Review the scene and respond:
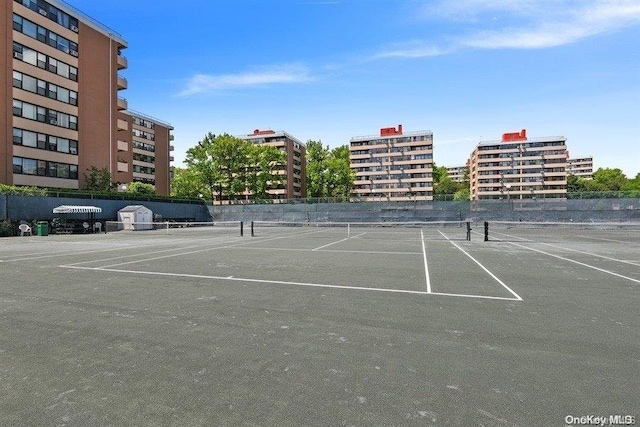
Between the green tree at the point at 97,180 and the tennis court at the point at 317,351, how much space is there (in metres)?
42.7

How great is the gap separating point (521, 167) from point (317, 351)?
136558mm

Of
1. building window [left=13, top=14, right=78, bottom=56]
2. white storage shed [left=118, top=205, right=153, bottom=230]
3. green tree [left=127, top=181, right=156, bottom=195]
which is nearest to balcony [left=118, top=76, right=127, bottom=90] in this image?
building window [left=13, top=14, right=78, bottom=56]

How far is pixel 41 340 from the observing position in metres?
4.99

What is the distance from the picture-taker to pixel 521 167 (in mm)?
121875

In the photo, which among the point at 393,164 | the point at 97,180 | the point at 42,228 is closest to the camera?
the point at 42,228

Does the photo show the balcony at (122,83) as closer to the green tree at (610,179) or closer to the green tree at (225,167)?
the green tree at (225,167)

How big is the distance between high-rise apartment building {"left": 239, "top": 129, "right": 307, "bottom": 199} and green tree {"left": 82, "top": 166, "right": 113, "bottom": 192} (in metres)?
59.7

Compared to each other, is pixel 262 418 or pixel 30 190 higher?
pixel 30 190

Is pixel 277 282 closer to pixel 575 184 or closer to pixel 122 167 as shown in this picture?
pixel 122 167

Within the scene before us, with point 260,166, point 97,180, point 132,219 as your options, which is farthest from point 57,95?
point 260,166

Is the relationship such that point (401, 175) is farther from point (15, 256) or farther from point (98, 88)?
point (15, 256)

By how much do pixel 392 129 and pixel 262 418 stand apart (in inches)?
4783

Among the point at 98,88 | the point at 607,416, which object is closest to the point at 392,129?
the point at 98,88

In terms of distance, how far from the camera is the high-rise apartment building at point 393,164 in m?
114
